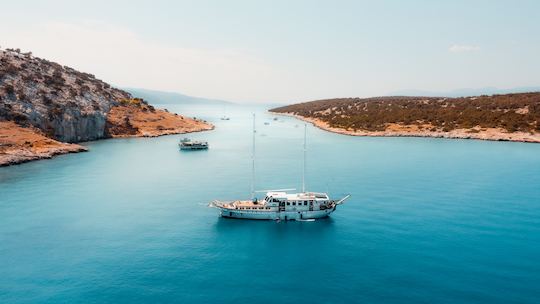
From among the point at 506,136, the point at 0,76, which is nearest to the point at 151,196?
the point at 0,76

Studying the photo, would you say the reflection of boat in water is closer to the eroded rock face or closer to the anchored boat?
the eroded rock face

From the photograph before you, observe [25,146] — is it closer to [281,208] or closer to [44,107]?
[44,107]

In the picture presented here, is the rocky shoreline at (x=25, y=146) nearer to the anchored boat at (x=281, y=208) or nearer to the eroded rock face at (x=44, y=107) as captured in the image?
the eroded rock face at (x=44, y=107)

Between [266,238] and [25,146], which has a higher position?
[25,146]

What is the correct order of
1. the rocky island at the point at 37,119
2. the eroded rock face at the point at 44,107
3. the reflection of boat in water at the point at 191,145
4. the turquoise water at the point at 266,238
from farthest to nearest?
the reflection of boat in water at the point at 191,145
the eroded rock face at the point at 44,107
the rocky island at the point at 37,119
the turquoise water at the point at 266,238

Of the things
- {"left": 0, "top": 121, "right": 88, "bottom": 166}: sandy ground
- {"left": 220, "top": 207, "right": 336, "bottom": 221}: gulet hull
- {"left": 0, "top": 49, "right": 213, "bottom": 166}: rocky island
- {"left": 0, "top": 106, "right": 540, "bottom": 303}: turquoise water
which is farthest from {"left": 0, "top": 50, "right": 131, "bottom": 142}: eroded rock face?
{"left": 220, "top": 207, "right": 336, "bottom": 221}: gulet hull

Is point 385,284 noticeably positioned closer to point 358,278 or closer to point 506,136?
point 358,278

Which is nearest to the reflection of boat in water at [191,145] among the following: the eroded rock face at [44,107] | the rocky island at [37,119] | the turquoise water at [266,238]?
the rocky island at [37,119]

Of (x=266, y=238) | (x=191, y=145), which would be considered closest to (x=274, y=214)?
(x=266, y=238)
